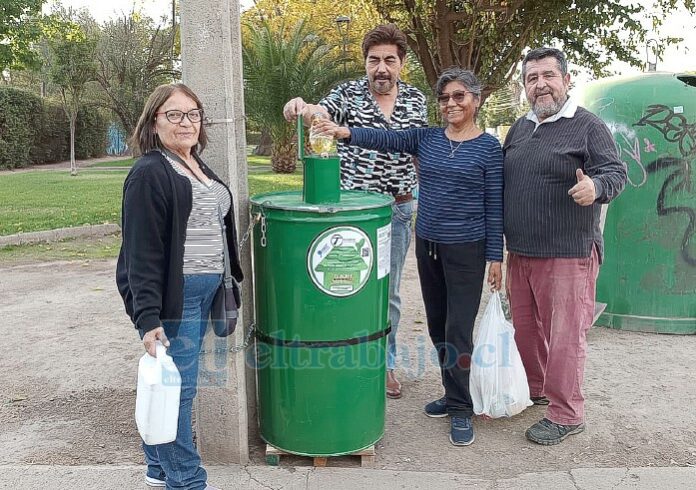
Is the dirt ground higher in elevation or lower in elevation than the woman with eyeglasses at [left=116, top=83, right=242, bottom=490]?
lower

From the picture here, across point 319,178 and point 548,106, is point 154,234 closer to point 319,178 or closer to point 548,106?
point 319,178

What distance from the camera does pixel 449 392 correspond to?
355 centimetres

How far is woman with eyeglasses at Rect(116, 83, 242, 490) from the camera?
2.38m

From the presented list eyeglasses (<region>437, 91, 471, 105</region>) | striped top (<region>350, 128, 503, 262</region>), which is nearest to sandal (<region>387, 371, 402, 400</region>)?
striped top (<region>350, 128, 503, 262</region>)

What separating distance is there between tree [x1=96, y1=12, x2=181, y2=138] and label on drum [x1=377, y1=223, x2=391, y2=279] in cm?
2609

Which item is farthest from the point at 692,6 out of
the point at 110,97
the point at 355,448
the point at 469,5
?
the point at 110,97

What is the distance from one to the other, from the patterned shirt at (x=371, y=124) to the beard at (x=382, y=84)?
0.07 m

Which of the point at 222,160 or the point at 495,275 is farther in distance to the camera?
the point at 495,275

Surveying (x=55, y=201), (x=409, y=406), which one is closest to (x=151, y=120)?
(x=409, y=406)

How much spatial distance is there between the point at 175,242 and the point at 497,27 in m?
8.64

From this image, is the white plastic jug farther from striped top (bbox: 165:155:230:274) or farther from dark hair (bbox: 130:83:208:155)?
dark hair (bbox: 130:83:208:155)

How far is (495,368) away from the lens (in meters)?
3.49

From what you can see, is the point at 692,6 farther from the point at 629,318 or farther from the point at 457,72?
the point at 457,72

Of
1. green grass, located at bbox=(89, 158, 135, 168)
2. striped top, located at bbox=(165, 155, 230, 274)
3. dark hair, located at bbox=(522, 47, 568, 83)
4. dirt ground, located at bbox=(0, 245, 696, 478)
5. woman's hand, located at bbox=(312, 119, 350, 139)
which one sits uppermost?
dark hair, located at bbox=(522, 47, 568, 83)
